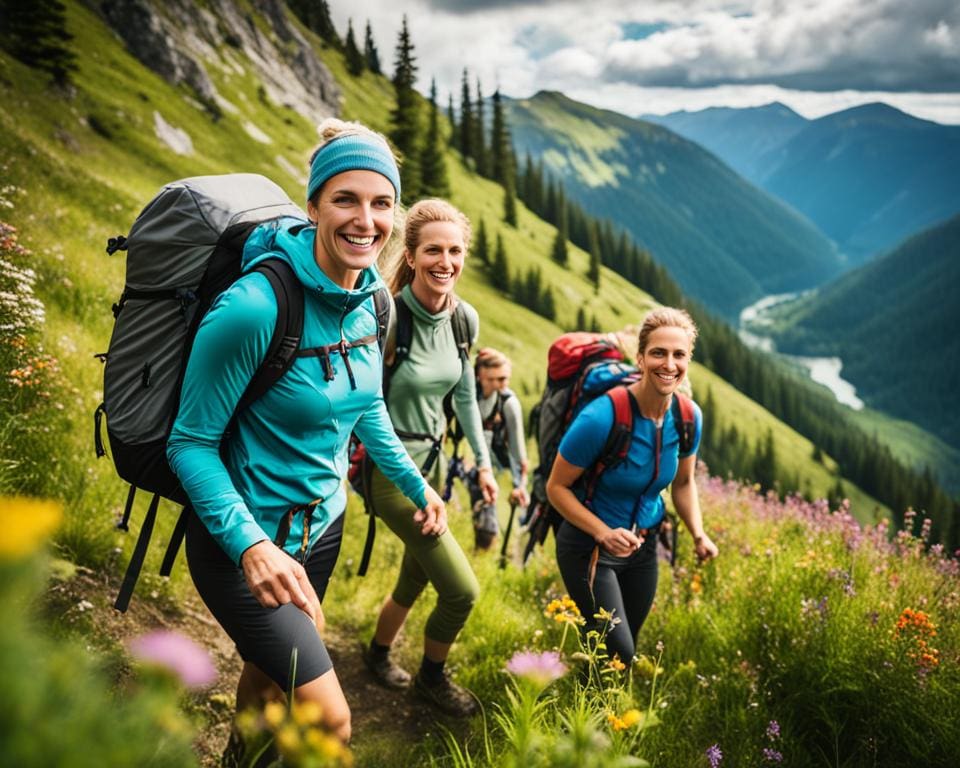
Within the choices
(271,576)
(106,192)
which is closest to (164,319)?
(271,576)

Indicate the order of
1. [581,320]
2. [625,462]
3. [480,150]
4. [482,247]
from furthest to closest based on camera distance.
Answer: [480,150]
[581,320]
[482,247]
[625,462]

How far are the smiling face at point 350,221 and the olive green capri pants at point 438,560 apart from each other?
1809 mm

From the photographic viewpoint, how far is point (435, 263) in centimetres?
464

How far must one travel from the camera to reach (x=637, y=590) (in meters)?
4.61

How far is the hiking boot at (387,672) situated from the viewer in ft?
16.3

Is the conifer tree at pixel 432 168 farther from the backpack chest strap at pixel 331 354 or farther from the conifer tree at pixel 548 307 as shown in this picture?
the backpack chest strap at pixel 331 354

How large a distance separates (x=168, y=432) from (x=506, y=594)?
14.0 feet

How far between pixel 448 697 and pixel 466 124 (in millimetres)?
98010

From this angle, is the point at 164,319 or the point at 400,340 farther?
the point at 400,340

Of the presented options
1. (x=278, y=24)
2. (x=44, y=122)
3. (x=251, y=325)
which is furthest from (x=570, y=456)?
(x=278, y=24)

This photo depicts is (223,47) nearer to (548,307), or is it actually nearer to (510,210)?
(548,307)

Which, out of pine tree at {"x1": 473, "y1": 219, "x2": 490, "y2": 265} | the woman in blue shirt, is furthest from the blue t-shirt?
pine tree at {"x1": 473, "y1": 219, "x2": 490, "y2": 265}

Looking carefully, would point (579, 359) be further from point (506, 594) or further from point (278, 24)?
point (278, 24)

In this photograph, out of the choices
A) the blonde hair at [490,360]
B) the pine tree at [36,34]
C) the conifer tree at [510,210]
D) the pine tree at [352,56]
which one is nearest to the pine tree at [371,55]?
the pine tree at [352,56]
